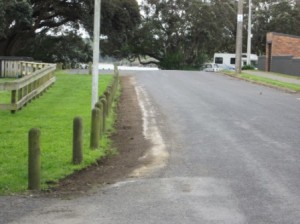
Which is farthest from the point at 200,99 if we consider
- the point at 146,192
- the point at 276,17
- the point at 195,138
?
the point at 276,17

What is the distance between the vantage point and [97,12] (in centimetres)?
1193

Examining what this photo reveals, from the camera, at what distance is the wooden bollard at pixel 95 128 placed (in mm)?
9953

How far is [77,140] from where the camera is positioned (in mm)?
8930

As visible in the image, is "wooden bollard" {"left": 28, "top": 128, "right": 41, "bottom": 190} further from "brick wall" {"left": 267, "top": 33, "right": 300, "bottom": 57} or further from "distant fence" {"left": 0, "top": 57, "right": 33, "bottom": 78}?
"brick wall" {"left": 267, "top": 33, "right": 300, "bottom": 57}

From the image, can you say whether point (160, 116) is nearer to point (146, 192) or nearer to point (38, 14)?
point (146, 192)

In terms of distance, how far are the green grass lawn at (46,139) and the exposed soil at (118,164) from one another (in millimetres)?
204

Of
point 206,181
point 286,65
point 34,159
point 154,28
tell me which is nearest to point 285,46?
point 286,65

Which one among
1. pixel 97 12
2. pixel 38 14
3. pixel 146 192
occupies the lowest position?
pixel 146 192

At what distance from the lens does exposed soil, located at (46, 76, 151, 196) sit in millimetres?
7855

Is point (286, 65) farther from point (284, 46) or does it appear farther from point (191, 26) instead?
point (191, 26)

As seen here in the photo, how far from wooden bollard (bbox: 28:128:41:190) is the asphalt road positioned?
541 mm

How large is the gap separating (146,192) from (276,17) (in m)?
74.3

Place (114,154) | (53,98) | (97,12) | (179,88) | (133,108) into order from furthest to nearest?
(179,88)
(53,98)
(133,108)
(97,12)
(114,154)

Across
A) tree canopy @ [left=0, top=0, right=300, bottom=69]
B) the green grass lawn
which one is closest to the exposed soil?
the green grass lawn
